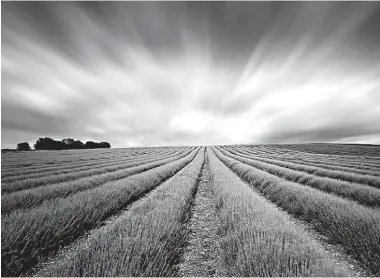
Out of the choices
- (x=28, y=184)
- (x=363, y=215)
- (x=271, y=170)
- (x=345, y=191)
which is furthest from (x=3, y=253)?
(x=271, y=170)

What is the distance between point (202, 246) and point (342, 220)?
4072 millimetres

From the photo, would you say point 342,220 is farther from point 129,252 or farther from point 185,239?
point 129,252

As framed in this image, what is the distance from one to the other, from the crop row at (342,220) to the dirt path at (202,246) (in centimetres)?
301

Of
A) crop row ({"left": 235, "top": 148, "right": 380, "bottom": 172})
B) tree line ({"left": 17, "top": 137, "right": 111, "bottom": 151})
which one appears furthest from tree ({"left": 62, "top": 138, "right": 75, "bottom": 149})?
crop row ({"left": 235, "top": 148, "right": 380, "bottom": 172})

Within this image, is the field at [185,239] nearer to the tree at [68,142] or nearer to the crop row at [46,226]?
the crop row at [46,226]

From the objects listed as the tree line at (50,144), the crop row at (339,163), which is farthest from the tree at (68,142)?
the crop row at (339,163)

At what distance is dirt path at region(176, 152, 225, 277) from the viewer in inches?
150

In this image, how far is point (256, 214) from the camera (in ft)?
19.1

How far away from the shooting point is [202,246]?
4.86 meters

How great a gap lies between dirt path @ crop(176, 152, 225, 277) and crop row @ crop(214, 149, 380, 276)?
301 centimetres

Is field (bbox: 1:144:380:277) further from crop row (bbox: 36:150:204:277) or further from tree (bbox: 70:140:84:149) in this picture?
tree (bbox: 70:140:84:149)

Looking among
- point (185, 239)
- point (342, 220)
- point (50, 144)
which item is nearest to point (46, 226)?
point (185, 239)

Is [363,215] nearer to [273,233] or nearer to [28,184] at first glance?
[273,233]

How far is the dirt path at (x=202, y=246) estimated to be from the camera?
12.5ft
